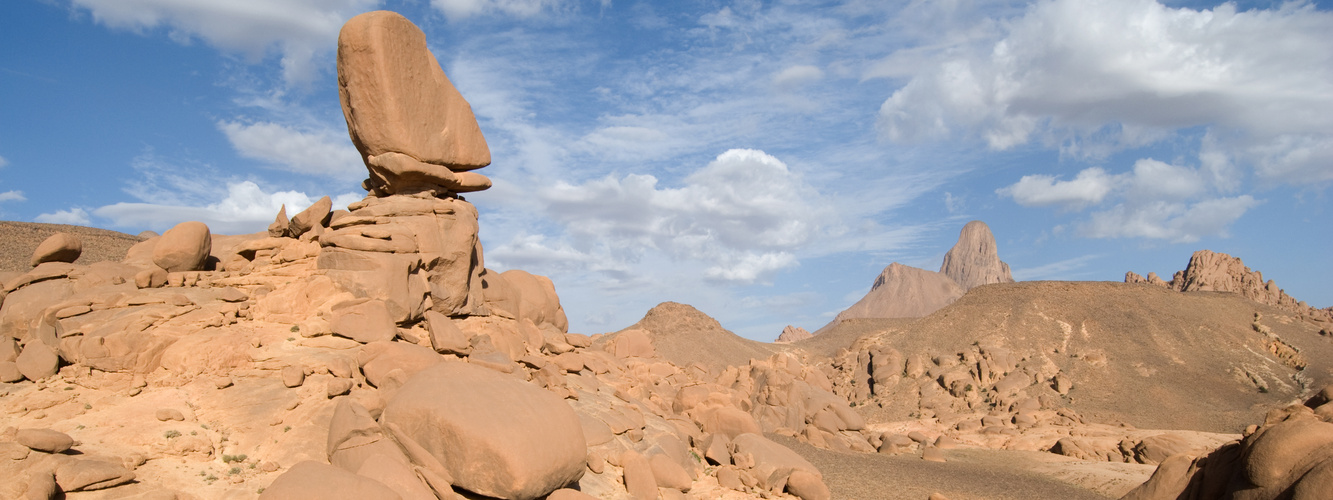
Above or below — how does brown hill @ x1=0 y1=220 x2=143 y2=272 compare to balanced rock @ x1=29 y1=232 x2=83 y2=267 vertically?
above

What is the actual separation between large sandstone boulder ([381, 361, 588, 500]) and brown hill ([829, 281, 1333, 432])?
35.8m

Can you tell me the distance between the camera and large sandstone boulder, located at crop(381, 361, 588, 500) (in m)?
12.0

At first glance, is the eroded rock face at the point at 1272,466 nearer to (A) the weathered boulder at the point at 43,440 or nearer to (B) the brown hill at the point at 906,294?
(A) the weathered boulder at the point at 43,440

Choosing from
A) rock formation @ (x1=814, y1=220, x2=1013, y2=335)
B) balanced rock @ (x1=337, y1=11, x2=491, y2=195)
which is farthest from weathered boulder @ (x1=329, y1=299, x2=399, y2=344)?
rock formation @ (x1=814, y1=220, x2=1013, y2=335)

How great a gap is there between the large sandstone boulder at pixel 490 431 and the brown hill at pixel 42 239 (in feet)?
119

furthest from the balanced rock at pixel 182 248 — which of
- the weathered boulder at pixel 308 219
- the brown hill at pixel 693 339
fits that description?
the brown hill at pixel 693 339

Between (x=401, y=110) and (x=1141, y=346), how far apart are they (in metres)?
45.7

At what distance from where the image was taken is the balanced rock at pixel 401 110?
1856 centimetres

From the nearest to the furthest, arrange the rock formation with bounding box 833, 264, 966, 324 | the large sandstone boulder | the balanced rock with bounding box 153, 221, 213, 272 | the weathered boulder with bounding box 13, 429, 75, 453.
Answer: the weathered boulder with bounding box 13, 429, 75, 453 < the large sandstone boulder < the balanced rock with bounding box 153, 221, 213, 272 < the rock formation with bounding box 833, 264, 966, 324

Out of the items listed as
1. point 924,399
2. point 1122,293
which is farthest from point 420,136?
point 1122,293

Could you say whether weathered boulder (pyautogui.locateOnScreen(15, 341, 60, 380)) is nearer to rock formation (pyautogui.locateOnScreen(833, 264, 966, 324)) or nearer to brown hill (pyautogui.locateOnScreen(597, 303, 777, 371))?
brown hill (pyautogui.locateOnScreen(597, 303, 777, 371))

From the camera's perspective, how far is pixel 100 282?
56.5ft

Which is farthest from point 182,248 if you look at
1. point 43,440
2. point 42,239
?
point 42,239

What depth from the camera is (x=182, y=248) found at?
714 inches
